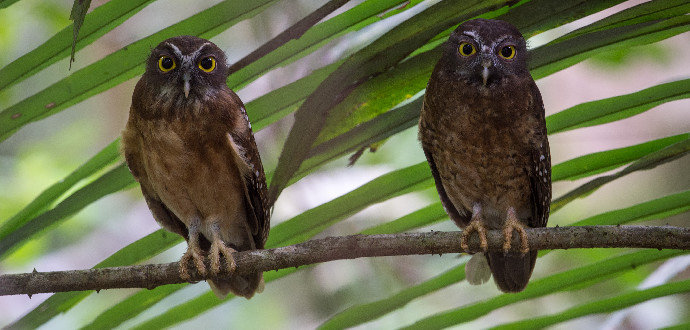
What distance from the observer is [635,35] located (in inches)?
83.7

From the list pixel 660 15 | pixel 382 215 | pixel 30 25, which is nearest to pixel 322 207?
pixel 660 15

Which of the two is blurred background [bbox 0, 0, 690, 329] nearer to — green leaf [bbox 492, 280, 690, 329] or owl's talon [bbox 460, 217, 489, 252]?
owl's talon [bbox 460, 217, 489, 252]

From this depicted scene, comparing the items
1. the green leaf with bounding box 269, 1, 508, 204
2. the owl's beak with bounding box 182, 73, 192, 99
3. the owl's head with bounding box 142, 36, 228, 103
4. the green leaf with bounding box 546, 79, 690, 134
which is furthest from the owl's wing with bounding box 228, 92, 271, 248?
the green leaf with bounding box 546, 79, 690, 134

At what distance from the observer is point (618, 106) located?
231 cm

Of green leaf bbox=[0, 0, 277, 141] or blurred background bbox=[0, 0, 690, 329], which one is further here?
blurred background bbox=[0, 0, 690, 329]

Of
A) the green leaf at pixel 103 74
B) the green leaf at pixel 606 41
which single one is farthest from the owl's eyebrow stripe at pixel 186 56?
the green leaf at pixel 606 41

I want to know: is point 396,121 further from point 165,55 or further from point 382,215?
point 382,215

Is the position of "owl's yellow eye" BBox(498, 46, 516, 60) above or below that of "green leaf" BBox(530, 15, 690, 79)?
above

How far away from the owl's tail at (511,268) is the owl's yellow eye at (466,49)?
86 cm

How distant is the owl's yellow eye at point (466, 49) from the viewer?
10.1ft

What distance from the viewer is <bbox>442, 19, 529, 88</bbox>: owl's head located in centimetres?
294

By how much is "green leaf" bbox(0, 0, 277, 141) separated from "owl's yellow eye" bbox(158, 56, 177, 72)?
74 cm

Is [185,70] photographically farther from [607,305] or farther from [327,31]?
[607,305]

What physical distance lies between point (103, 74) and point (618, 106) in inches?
64.3
